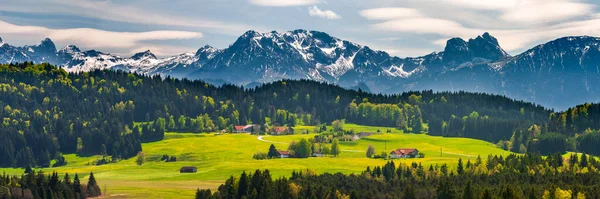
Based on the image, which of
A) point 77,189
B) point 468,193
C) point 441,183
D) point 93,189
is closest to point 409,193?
point 441,183

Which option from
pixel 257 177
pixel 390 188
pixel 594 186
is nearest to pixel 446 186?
pixel 390 188

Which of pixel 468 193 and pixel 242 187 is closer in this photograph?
pixel 468 193

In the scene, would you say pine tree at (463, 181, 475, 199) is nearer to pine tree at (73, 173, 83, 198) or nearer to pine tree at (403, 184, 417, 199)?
pine tree at (403, 184, 417, 199)

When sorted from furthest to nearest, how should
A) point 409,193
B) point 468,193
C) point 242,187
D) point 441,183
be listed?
point 242,187 → point 441,183 → point 409,193 → point 468,193

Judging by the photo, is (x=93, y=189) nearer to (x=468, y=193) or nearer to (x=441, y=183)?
(x=441, y=183)

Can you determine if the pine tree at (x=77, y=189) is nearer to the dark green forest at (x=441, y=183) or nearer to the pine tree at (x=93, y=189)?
the pine tree at (x=93, y=189)

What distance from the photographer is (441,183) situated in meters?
151

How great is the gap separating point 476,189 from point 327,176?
4373 cm

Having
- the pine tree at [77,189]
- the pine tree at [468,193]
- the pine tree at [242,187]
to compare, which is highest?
the pine tree at [468,193]

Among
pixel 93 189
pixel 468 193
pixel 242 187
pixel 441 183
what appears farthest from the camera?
pixel 93 189

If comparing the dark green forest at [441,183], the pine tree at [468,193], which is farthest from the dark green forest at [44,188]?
the pine tree at [468,193]

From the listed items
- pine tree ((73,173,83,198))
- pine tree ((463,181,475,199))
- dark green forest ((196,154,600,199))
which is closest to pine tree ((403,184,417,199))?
dark green forest ((196,154,600,199))

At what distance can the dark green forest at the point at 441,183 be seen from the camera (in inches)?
5586

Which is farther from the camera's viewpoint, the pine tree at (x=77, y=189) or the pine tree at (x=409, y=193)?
the pine tree at (x=77, y=189)
